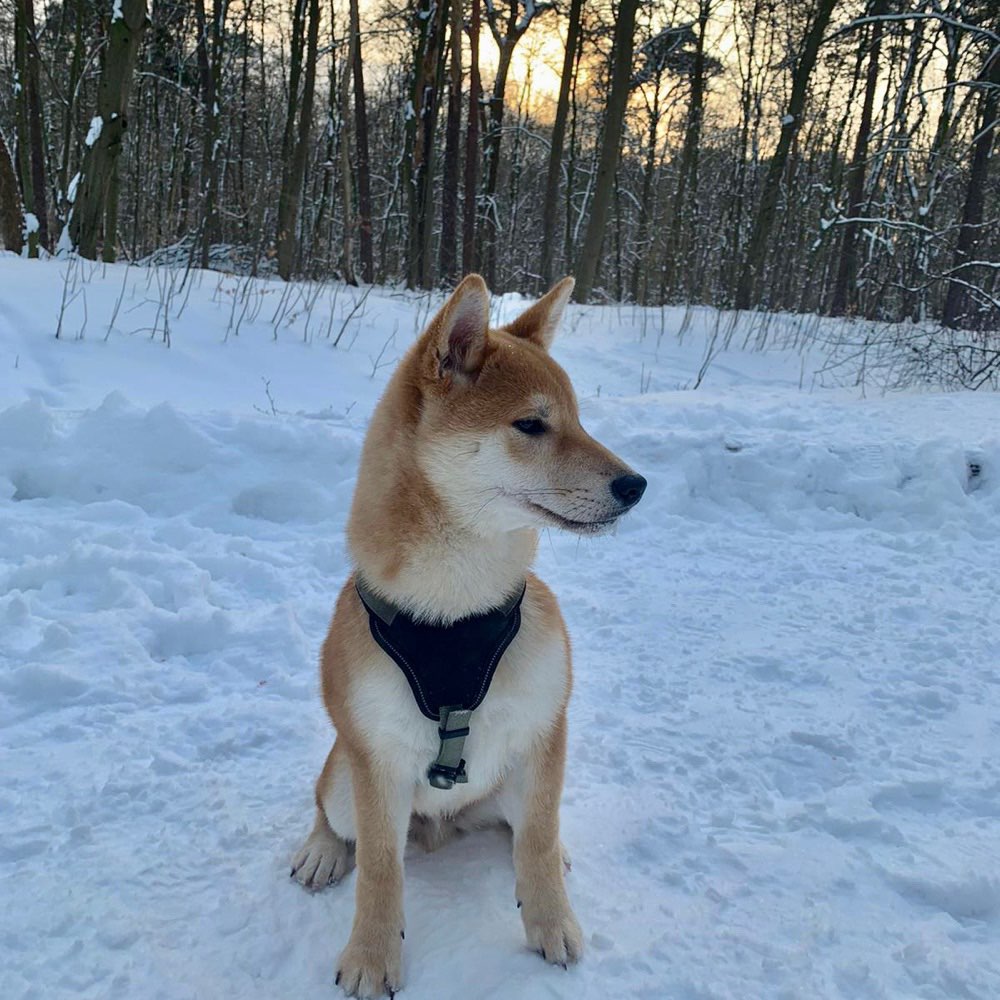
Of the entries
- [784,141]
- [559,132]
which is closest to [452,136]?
[559,132]

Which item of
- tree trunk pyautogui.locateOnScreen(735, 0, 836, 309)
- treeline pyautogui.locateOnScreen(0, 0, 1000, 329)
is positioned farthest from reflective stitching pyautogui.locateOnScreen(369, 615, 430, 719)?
tree trunk pyautogui.locateOnScreen(735, 0, 836, 309)

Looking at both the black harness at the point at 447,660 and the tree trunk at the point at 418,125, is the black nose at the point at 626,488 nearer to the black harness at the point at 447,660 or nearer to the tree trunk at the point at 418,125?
the black harness at the point at 447,660

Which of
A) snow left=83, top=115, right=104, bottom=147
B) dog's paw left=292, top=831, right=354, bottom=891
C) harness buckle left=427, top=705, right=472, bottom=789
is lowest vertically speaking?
dog's paw left=292, top=831, right=354, bottom=891

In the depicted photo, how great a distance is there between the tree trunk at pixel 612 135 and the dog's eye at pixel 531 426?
1186 centimetres

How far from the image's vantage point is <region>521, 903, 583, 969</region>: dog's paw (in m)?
1.90

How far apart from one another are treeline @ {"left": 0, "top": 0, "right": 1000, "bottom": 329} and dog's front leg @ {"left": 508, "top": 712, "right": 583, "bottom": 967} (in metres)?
7.62

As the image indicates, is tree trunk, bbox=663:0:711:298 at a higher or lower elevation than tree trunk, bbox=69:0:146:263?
higher

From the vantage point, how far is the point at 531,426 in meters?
2.07

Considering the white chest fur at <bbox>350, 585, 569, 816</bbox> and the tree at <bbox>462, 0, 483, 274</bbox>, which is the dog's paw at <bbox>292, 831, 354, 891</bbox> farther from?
the tree at <bbox>462, 0, 483, 274</bbox>

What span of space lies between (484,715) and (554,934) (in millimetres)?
572

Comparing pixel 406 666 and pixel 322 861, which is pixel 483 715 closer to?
pixel 406 666

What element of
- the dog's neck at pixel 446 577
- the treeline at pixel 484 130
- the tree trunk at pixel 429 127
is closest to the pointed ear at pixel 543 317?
the dog's neck at pixel 446 577

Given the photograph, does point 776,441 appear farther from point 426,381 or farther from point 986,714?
point 426,381

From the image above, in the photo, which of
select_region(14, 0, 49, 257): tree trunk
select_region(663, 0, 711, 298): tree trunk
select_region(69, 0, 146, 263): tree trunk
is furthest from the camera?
select_region(663, 0, 711, 298): tree trunk
